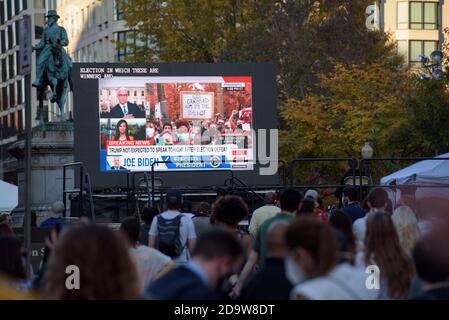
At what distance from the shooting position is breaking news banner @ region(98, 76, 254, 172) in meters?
35.8

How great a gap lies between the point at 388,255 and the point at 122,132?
2437cm

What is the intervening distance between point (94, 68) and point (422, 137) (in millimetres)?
8714

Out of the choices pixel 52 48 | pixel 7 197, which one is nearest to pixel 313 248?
pixel 7 197

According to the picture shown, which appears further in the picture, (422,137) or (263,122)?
(422,137)

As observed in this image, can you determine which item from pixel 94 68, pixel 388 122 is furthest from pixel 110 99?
pixel 388 122

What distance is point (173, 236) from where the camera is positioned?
17031mm

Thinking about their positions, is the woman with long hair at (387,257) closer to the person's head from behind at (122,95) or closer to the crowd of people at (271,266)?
the crowd of people at (271,266)

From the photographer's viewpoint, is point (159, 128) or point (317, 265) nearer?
point (317, 265)

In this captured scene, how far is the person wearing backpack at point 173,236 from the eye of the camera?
669 inches

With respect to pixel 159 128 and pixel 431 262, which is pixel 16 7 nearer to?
pixel 159 128

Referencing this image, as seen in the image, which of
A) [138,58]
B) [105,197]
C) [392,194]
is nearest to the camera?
[392,194]

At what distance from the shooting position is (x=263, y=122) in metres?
36.9

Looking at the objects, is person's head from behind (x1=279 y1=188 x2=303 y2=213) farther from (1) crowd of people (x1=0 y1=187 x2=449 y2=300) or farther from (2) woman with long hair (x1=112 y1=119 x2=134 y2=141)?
(2) woman with long hair (x1=112 y1=119 x2=134 y2=141)
